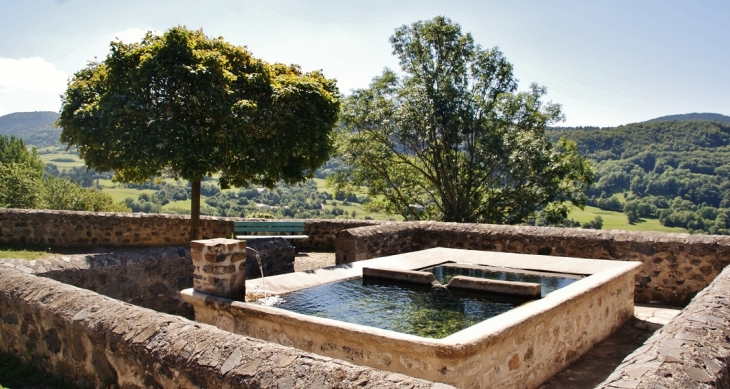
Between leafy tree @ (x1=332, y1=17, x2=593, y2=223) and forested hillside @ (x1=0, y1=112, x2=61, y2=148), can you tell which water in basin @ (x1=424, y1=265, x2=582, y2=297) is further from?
forested hillside @ (x1=0, y1=112, x2=61, y2=148)

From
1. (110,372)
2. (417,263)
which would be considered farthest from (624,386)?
(417,263)

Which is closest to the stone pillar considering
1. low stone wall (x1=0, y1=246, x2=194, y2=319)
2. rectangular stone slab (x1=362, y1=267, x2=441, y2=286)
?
low stone wall (x1=0, y1=246, x2=194, y2=319)

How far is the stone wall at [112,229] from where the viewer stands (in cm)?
1349

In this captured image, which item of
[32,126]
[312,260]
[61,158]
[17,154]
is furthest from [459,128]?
[32,126]

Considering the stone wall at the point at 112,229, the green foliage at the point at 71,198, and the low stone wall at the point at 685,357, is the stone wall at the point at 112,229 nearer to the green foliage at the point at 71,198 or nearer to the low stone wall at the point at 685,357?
the low stone wall at the point at 685,357

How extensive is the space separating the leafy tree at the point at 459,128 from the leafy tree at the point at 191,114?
8747mm

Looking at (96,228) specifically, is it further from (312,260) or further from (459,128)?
(459,128)

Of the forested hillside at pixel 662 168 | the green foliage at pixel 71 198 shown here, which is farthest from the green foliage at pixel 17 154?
the forested hillside at pixel 662 168

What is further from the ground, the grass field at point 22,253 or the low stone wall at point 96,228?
the low stone wall at point 96,228

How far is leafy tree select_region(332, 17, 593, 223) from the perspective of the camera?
66.7ft

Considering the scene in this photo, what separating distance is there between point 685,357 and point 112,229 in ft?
43.8

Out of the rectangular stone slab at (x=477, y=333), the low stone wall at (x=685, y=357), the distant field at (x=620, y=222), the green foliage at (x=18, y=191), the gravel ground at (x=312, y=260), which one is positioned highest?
the green foliage at (x=18, y=191)

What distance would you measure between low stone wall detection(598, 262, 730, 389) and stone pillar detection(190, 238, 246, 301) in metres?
4.42

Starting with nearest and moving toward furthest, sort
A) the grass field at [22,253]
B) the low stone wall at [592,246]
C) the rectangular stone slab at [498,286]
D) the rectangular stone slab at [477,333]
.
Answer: the rectangular stone slab at [477,333] → the rectangular stone slab at [498,286] → the low stone wall at [592,246] → the grass field at [22,253]
